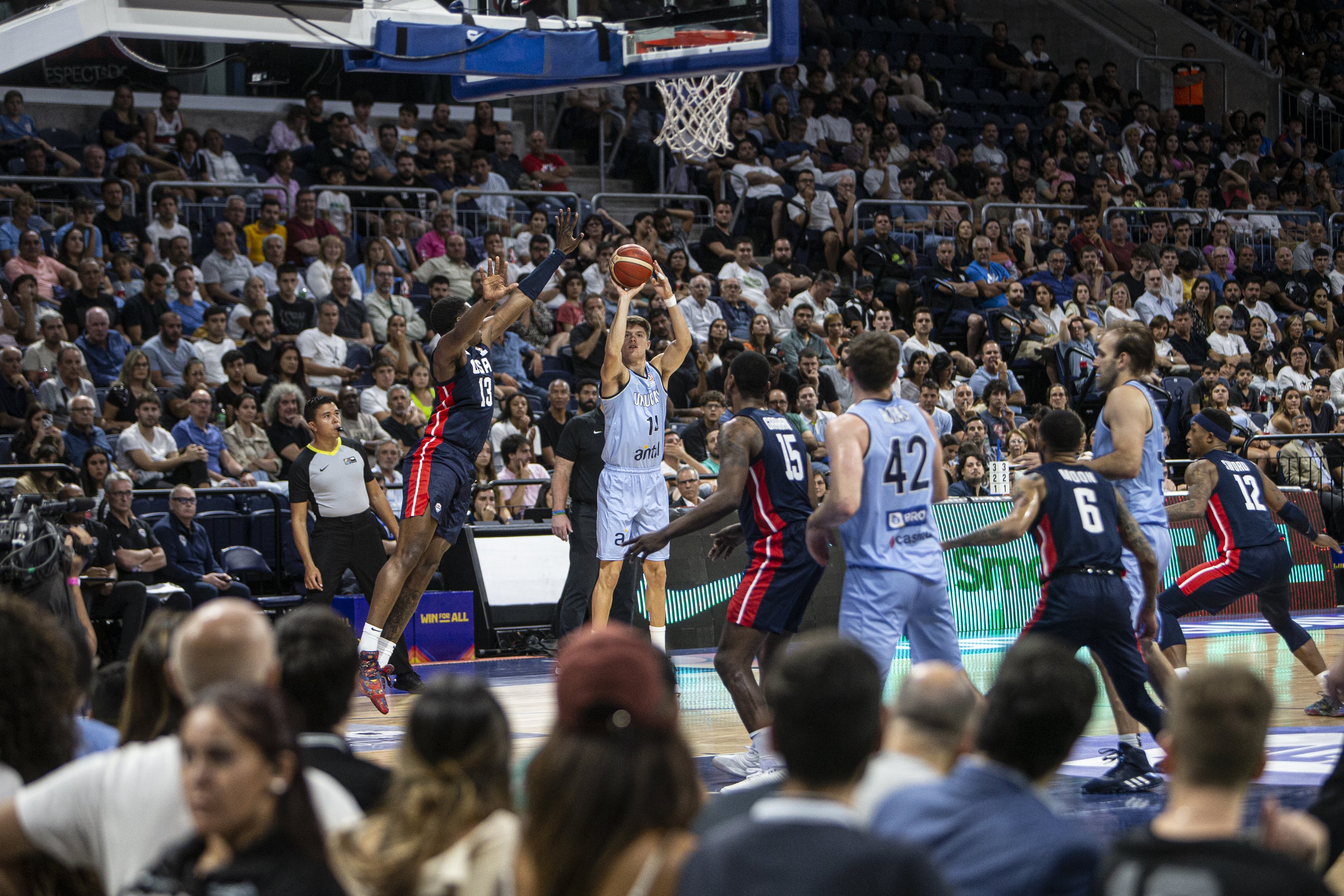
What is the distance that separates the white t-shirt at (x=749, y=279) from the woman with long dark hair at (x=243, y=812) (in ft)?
48.0

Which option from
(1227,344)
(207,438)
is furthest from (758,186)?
(207,438)

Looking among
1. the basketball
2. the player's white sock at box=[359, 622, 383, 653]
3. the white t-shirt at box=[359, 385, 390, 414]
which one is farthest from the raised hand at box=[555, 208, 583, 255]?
the white t-shirt at box=[359, 385, 390, 414]

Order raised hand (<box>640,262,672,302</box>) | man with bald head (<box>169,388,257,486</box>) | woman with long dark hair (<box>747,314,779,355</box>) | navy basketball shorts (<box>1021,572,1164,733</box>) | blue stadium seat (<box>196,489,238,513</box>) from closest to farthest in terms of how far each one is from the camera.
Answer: navy basketball shorts (<box>1021,572,1164,733</box>) → raised hand (<box>640,262,672,302</box>) → blue stadium seat (<box>196,489,238,513</box>) → man with bald head (<box>169,388,257,486</box>) → woman with long dark hair (<box>747,314,779,355</box>)

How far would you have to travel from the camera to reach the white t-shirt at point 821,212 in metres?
19.5

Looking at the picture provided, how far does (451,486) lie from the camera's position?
951 cm

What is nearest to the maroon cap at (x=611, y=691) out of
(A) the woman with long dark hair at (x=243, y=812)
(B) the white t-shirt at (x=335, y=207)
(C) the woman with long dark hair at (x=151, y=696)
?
(A) the woman with long dark hair at (x=243, y=812)

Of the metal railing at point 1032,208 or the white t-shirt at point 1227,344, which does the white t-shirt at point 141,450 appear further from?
the white t-shirt at point 1227,344

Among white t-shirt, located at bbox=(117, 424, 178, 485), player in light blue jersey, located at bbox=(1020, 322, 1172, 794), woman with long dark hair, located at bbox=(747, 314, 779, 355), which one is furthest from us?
woman with long dark hair, located at bbox=(747, 314, 779, 355)

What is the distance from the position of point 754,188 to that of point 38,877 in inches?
654

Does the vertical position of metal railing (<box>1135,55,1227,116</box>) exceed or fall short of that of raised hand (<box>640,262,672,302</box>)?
it exceeds it

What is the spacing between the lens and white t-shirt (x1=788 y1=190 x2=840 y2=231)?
19.5 metres

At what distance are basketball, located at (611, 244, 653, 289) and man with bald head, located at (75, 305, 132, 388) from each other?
5639 millimetres

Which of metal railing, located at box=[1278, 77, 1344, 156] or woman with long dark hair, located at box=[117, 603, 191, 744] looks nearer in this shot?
woman with long dark hair, located at box=[117, 603, 191, 744]

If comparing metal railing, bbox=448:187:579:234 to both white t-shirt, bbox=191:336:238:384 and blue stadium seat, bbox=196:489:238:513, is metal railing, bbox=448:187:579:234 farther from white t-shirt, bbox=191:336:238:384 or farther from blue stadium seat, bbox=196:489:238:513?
blue stadium seat, bbox=196:489:238:513
